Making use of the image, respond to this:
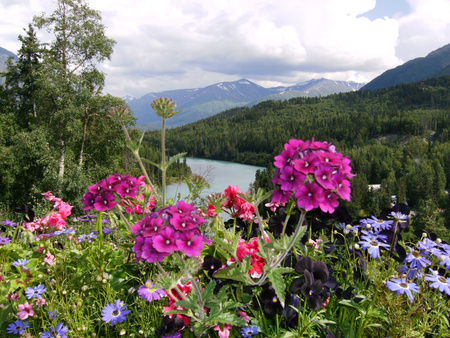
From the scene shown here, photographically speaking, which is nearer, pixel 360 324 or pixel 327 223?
pixel 360 324

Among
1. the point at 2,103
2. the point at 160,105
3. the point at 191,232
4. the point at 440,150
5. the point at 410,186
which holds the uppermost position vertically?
the point at 2,103

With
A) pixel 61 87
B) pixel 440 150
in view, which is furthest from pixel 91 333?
pixel 440 150

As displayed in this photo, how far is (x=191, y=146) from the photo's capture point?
474 feet

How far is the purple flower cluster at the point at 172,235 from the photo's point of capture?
135 cm

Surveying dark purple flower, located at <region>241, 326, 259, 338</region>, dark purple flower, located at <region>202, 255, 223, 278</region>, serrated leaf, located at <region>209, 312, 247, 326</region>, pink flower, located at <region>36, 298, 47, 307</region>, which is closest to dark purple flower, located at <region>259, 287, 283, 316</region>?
dark purple flower, located at <region>241, 326, 259, 338</region>

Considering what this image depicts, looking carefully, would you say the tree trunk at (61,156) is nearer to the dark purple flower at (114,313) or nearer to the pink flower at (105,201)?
the pink flower at (105,201)

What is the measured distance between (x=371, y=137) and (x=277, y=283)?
14499 cm

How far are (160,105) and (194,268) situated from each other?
106 cm

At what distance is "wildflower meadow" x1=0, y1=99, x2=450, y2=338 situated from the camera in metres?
1.42

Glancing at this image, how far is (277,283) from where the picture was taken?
149 cm

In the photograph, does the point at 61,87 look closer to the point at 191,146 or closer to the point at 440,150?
the point at 440,150

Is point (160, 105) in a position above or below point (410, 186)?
above

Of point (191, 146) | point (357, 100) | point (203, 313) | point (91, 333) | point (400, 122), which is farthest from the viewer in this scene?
point (357, 100)

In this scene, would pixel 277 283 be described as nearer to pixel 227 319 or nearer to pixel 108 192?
pixel 227 319
